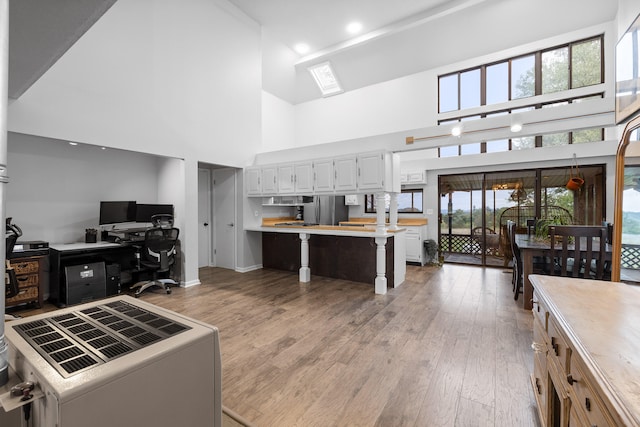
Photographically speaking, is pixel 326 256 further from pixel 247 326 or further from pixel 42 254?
pixel 42 254

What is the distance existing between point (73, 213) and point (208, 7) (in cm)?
403

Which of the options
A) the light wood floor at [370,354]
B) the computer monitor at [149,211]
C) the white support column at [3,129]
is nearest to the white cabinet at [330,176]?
the computer monitor at [149,211]

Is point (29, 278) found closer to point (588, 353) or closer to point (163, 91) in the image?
point (163, 91)

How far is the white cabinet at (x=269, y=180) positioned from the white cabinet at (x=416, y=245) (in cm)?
304

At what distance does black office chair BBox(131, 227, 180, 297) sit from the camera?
422cm

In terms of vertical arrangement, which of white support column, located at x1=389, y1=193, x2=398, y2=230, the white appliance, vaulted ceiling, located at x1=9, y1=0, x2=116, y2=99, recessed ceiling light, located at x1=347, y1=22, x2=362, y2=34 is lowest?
the white appliance

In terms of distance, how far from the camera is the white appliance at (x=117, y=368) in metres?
0.71

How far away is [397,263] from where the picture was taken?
468cm

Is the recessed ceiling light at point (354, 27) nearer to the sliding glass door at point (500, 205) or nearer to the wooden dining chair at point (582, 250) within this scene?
the sliding glass door at point (500, 205)

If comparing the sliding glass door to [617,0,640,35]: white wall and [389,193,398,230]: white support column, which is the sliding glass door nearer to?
[617,0,640,35]: white wall

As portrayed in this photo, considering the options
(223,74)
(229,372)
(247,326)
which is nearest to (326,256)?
(247,326)

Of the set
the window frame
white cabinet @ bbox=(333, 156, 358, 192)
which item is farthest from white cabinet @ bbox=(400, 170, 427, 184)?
white cabinet @ bbox=(333, 156, 358, 192)

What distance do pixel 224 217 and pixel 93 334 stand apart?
17.1 ft

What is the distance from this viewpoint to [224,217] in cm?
604
